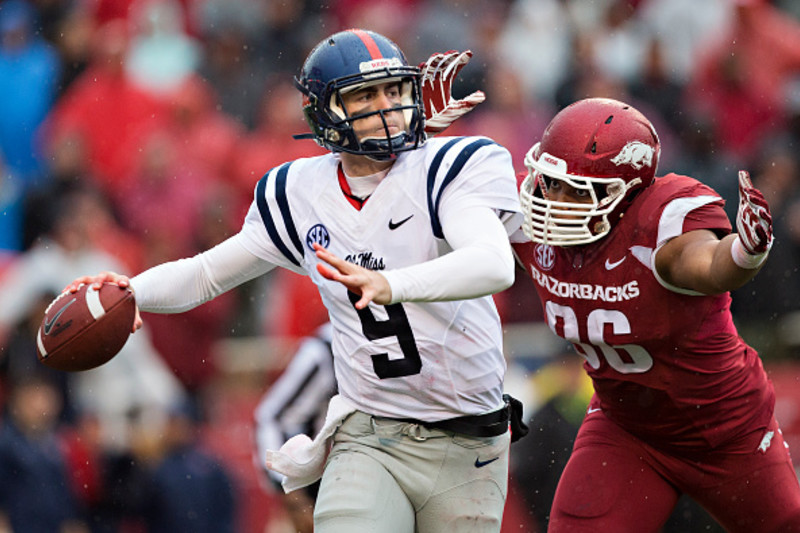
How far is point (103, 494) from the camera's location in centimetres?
637

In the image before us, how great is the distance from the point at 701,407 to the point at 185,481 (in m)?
3.10

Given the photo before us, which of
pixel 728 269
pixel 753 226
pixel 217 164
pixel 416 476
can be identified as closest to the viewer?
pixel 753 226

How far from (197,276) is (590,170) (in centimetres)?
127

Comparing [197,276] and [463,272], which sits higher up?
[463,272]

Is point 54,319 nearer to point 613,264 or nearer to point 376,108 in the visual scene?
point 376,108

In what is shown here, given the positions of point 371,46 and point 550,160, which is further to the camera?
point 550,160

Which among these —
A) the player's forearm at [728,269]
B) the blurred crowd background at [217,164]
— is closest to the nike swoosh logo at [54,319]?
the player's forearm at [728,269]

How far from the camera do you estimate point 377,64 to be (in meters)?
3.56

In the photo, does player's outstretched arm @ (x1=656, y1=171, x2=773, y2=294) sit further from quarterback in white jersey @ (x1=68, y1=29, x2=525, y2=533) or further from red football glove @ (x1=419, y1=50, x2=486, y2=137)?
red football glove @ (x1=419, y1=50, x2=486, y2=137)

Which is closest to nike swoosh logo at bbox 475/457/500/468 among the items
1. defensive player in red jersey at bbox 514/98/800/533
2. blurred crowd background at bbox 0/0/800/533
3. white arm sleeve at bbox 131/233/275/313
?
defensive player in red jersey at bbox 514/98/800/533

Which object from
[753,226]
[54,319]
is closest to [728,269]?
[753,226]

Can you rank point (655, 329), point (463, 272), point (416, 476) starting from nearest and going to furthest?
point (463, 272), point (416, 476), point (655, 329)

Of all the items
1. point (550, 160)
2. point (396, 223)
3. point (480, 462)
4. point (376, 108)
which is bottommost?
point (480, 462)

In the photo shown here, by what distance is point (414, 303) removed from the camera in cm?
350
